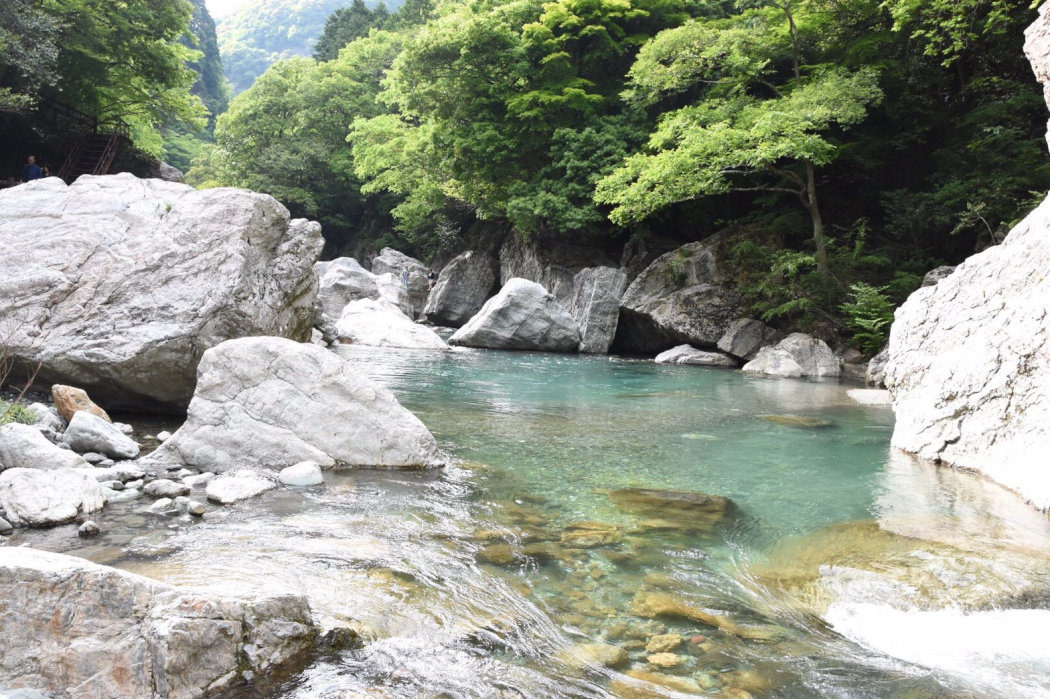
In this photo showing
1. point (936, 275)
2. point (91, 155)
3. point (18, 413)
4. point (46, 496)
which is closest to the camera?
point (46, 496)

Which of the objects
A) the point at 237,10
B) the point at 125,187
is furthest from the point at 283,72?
the point at 237,10

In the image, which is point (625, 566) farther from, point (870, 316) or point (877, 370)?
point (870, 316)

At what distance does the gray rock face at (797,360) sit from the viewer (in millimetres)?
15234

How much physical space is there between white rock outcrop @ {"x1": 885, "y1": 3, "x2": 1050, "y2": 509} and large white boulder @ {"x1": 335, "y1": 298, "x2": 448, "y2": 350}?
12895 mm

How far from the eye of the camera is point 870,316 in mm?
15203

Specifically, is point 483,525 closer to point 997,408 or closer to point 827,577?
point 827,577

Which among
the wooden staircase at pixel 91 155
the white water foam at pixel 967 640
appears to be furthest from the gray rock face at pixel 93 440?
the wooden staircase at pixel 91 155

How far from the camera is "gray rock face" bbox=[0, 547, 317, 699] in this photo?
6.94 feet

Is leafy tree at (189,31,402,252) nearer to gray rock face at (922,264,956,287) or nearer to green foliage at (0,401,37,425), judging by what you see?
gray rock face at (922,264,956,287)

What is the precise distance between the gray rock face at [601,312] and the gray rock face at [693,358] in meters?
2.33

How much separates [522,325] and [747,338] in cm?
636

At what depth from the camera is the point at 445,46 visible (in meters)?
23.2

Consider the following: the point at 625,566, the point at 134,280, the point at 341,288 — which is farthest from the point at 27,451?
the point at 341,288

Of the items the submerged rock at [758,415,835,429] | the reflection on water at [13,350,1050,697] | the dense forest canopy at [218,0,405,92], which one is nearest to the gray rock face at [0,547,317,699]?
the reflection on water at [13,350,1050,697]
